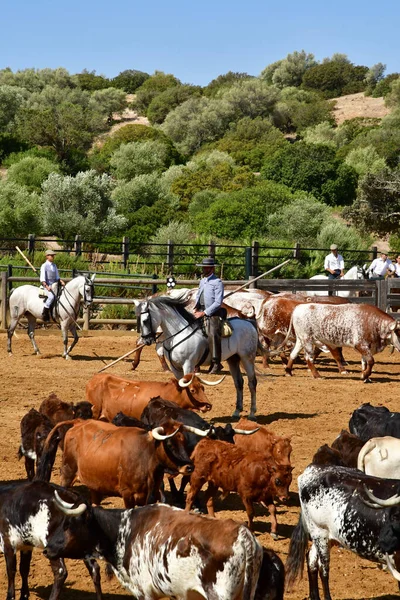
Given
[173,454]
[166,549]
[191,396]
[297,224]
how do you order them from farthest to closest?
[297,224]
[191,396]
[173,454]
[166,549]

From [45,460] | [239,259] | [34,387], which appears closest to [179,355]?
[34,387]

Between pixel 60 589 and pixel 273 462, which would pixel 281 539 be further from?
pixel 60 589

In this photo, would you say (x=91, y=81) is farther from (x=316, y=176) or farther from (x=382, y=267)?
(x=382, y=267)

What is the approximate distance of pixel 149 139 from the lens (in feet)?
230

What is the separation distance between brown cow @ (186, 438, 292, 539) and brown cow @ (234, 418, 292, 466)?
0.09m

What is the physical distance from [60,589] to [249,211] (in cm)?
3872

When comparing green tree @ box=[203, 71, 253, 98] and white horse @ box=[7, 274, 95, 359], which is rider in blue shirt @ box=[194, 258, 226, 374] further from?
green tree @ box=[203, 71, 253, 98]

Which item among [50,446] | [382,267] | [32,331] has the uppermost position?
[382,267]

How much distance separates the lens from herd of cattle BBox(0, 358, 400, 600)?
5.75 meters

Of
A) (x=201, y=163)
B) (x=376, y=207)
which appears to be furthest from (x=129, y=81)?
(x=376, y=207)

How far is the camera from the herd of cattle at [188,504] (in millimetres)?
5746

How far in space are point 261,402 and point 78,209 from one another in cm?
2942

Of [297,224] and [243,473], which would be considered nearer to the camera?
[243,473]

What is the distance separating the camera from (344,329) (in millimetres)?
18141
